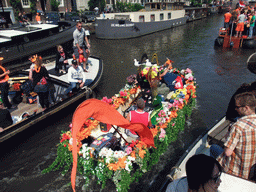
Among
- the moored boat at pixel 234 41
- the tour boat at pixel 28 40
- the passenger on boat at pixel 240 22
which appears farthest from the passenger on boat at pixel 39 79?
the moored boat at pixel 234 41

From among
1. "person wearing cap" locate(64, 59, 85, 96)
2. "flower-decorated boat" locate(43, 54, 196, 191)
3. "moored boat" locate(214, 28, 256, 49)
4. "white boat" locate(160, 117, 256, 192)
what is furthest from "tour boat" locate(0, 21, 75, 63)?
"moored boat" locate(214, 28, 256, 49)

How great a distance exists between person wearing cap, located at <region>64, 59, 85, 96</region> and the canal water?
2.48ft

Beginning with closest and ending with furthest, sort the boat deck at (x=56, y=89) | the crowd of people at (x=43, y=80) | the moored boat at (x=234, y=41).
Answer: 1. the crowd of people at (x=43, y=80)
2. the boat deck at (x=56, y=89)
3. the moored boat at (x=234, y=41)

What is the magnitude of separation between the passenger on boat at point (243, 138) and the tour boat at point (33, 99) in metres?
5.74

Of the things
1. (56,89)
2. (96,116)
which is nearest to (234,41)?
(56,89)

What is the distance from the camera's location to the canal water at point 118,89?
5480mm

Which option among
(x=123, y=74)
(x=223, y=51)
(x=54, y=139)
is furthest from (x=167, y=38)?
(x=54, y=139)

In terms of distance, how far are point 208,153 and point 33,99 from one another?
22.8 ft

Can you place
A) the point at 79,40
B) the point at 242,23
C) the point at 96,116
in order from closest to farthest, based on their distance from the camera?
1. the point at 96,116
2. the point at 79,40
3. the point at 242,23

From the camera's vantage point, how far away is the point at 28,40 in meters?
11.6

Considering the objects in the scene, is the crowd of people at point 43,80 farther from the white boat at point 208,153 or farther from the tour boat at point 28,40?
the white boat at point 208,153

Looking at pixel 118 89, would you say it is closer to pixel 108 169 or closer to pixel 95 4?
pixel 108 169

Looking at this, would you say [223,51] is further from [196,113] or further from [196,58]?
[196,113]

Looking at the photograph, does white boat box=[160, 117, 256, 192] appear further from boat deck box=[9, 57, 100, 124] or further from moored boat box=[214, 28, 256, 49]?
moored boat box=[214, 28, 256, 49]
